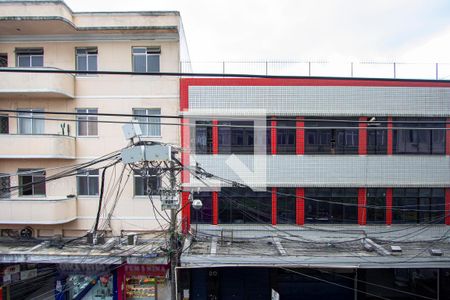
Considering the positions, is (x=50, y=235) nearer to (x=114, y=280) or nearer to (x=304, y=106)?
(x=114, y=280)

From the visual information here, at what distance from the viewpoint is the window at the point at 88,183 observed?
10391 mm

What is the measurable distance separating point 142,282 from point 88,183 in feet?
13.5

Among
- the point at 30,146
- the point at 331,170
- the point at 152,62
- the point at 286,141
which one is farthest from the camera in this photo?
the point at 152,62

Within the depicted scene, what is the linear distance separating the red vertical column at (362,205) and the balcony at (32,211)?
10.6 m

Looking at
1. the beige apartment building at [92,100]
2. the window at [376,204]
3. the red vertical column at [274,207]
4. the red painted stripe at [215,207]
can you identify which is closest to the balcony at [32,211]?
the beige apartment building at [92,100]

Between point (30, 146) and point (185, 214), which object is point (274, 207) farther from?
point (30, 146)

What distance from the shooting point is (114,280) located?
32.1 ft

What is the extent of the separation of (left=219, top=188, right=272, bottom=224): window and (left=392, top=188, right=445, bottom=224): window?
4.69 m

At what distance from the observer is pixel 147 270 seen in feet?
31.7

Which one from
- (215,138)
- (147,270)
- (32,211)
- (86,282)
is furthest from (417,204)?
(32,211)

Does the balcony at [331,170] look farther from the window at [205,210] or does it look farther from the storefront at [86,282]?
the storefront at [86,282]

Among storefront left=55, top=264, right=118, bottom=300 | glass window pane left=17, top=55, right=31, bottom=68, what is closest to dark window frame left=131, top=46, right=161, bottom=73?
glass window pane left=17, top=55, right=31, bottom=68

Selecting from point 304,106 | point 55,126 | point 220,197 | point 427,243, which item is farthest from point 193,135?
point 427,243

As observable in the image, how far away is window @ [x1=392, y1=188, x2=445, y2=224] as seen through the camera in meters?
10.2
